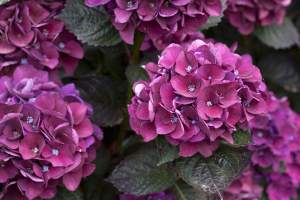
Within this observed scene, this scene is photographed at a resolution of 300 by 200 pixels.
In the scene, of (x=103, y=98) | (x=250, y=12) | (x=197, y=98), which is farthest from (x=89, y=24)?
(x=250, y=12)

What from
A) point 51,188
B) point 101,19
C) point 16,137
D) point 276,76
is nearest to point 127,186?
point 51,188

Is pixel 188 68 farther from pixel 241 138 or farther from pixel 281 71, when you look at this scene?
pixel 281 71

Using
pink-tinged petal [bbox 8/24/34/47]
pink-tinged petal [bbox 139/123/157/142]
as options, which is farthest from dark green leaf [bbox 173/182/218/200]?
pink-tinged petal [bbox 8/24/34/47]

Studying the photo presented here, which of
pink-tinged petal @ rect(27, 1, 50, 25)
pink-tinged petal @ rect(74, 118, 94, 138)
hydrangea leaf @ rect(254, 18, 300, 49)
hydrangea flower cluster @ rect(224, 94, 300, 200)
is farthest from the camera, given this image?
hydrangea leaf @ rect(254, 18, 300, 49)

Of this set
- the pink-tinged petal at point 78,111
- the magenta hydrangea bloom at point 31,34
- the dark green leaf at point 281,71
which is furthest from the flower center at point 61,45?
the dark green leaf at point 281,71

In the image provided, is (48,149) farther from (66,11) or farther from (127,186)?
(66,11)

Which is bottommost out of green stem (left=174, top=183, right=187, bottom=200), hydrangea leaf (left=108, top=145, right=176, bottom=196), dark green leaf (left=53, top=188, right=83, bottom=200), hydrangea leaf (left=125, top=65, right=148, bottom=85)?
green stem (left=174, top=183, right=187, bottom=200)

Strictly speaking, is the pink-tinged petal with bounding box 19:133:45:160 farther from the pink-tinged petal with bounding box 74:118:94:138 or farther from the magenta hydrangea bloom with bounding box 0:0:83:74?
the magenta hydrangea bloom with bounding box 0:0:83:74
